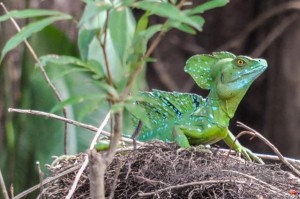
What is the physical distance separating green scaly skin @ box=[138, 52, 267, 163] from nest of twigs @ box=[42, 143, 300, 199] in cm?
11

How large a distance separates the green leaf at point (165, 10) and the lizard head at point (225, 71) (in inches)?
39.3

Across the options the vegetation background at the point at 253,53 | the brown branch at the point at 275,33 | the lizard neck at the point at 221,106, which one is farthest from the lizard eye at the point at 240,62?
the brown branch at the point at 275,33

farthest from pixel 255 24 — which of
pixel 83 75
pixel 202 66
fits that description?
pixel 202 66

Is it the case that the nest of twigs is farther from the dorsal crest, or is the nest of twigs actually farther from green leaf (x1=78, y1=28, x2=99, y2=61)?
green leaf (x1=78, y1=28, x2=99, y2=61)

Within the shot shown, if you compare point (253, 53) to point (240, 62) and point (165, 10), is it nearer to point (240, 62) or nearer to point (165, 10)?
point (240, 62)

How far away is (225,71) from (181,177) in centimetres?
47

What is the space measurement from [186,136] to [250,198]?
377 mm

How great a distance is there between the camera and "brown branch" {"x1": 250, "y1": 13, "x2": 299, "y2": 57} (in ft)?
20.6

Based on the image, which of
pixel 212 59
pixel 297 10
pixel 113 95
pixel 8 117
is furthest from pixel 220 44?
pixel 113 95

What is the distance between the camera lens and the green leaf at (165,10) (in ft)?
5.57

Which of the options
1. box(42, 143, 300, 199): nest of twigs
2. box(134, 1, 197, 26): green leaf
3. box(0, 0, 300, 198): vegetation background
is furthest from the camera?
box(0, 0, 300, 198): vegetation background

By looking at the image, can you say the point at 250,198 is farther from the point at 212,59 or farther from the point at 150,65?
the point at 150,65

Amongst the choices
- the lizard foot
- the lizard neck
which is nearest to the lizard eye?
the lizard neck

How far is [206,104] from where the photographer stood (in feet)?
9.21
